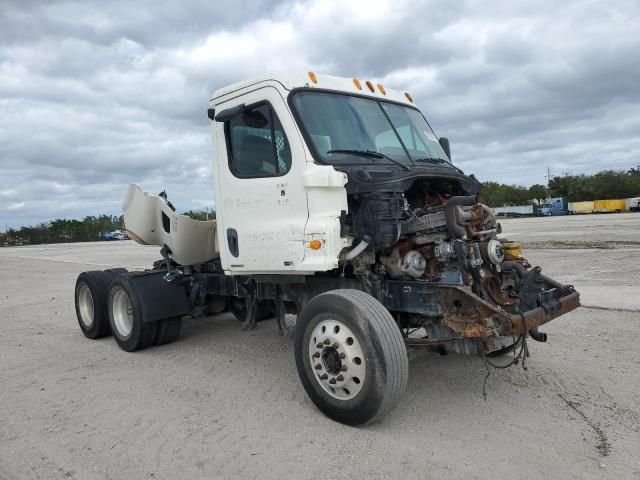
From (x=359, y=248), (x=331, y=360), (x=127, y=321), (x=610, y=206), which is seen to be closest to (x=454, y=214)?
(x=359, y=248)

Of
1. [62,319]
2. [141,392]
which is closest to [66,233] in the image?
[62,319]

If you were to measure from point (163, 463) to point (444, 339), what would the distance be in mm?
2249

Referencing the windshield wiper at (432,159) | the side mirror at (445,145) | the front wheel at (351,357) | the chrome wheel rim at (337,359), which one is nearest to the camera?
the front wheel at (351,357)

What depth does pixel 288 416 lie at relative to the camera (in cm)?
436

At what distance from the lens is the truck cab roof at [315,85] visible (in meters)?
4.89

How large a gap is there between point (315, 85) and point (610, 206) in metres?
71.4

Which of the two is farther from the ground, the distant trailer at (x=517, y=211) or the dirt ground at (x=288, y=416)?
the distant trailer at (x=517, y=211)

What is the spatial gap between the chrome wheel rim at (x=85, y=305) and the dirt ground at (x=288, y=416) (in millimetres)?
532

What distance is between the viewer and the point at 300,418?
431cm

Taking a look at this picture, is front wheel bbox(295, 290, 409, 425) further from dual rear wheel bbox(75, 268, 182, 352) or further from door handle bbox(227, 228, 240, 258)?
dual rear wheel bbox(75, 268, 182, 352)

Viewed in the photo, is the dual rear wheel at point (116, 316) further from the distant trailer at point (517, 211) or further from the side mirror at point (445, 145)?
the distant trailer at point (517, 211)

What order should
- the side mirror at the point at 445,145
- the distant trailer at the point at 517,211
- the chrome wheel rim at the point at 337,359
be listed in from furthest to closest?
the distant trailer at the point at 517,211 < the side mirror at the point at 445,145 < the chrome wheel rim at the point at 337,359

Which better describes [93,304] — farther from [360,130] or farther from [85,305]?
[360,130]

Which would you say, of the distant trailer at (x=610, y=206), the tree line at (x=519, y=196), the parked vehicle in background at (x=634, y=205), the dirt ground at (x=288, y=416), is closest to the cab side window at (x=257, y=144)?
the dirt ground at (x=288, y=416)
